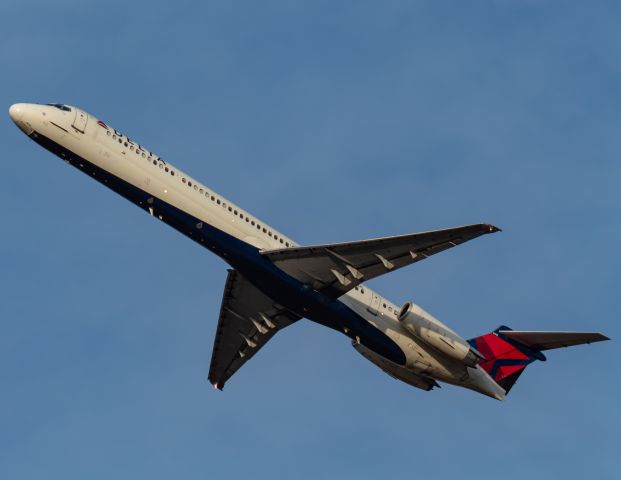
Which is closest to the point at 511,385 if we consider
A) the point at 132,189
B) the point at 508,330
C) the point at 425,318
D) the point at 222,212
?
the point at 508,330

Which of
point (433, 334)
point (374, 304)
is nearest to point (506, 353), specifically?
point (433, 334)

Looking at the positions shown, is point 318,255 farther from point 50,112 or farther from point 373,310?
point 50,112

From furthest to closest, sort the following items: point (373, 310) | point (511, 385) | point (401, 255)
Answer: point (511, 385), point (373, 310), point (401, 255)

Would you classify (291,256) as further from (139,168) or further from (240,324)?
(240,324)

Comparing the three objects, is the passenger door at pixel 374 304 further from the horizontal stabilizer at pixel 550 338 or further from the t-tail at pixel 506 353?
the horizontal stabilizer at pixel 550 338

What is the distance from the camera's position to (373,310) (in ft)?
136

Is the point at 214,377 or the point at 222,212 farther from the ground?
the point at 222,212

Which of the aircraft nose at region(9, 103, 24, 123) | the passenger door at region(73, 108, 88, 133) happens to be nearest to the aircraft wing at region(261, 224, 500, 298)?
the passenger door at region(73, 108, 88, 133)

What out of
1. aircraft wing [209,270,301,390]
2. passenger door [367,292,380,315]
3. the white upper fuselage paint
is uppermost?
the white upper fuselage paint

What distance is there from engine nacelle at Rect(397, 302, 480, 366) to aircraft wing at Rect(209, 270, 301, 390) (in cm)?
496

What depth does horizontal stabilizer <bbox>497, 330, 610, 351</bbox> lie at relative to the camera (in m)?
39.8

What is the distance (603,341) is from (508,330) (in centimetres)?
672

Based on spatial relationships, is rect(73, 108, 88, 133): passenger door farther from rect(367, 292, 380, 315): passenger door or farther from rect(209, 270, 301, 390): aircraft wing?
rect(367, 292, 380, 315): passenger door

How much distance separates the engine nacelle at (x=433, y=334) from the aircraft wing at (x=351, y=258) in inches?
119
